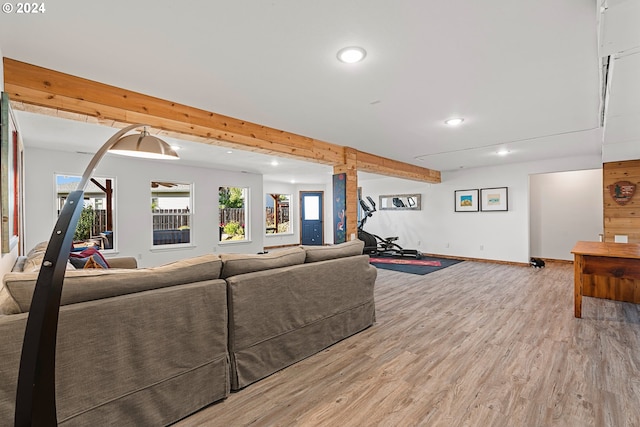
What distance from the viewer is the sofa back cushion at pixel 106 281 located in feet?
4.67

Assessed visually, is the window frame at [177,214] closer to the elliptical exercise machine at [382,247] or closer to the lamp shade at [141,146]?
the elliptical exercise machine at [382,247]

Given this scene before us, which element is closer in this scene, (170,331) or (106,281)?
(106,281)

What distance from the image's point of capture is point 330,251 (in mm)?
2988

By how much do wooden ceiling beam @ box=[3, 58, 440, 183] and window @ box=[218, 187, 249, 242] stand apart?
4.49 meters

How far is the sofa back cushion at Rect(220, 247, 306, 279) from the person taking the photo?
218 cm

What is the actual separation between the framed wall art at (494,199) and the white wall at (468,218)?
0.10 metres

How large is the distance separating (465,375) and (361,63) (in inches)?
96.7

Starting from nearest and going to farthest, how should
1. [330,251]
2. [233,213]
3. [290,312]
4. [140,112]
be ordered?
[290,312]
[140,112]
[330,251]
[233,213]

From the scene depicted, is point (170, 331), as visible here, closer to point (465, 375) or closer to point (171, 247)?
point (465, 375)

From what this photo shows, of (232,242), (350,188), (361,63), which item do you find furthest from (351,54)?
(232,242)

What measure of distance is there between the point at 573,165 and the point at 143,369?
7.69 meters

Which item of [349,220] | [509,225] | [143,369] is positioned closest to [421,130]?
[349,220]

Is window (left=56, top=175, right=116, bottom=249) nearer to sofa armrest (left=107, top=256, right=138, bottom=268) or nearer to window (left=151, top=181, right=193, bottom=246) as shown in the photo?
window (left=151, top=181, right=193, bottom=246)

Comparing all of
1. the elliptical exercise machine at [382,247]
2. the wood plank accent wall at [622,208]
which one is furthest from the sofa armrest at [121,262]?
the wood plank accent wall at [622,208]
